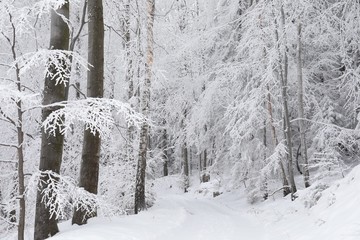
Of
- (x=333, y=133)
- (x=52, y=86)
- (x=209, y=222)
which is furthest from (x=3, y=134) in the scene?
(x=333, y=133)

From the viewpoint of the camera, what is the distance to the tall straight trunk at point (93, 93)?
7934mm

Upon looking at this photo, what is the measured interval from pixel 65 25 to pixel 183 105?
51.4 feet

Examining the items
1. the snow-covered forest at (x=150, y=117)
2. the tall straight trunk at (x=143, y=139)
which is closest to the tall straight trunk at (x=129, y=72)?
the snow-covered forest at (x=150, y=117)

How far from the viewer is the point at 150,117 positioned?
1325 centimetres

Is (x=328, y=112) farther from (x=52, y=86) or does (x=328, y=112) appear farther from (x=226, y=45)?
(x=52, y=86)

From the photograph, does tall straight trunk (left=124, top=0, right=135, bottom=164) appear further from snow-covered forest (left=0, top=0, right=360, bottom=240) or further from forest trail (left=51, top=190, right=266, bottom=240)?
forest trail (left=51, top=190, right=266, bottom=240)

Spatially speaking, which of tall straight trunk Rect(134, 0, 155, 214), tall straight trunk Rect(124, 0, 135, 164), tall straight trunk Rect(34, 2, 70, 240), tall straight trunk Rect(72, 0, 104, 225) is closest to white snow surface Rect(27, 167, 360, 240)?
tall straight trunk Rect(34, 2, 70, 240)

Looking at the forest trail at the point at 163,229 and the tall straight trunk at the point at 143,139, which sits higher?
the tall straight trunk at the point at 143,139

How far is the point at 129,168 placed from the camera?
12.1 meters

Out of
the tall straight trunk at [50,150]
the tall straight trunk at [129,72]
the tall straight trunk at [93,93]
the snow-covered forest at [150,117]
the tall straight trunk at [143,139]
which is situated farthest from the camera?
the tall straight trunk at [129,72]

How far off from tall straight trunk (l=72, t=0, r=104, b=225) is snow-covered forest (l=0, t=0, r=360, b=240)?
30 millimetres

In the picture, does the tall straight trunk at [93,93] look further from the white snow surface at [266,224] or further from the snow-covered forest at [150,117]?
the white snow surface at [266,224]

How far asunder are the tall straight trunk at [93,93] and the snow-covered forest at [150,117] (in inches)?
1.2

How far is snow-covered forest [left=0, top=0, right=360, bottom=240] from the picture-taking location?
600 cm
